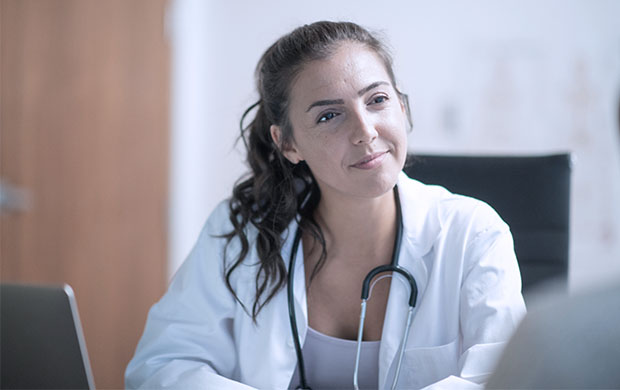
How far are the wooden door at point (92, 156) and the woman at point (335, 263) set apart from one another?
3.54 feet

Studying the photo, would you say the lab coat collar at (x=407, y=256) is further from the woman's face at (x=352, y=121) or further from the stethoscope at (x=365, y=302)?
the woman's face at (x=352, y=121)

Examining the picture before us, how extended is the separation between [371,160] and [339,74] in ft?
0.64

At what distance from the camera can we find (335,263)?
1.35 meters

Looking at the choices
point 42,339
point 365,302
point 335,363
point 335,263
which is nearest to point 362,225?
point 335,263

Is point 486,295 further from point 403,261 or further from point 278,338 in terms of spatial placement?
point 278,338

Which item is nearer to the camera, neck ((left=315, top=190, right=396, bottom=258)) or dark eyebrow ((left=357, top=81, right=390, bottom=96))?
dark eyebrow ((left=357, top=81, right=390, bottom=96))

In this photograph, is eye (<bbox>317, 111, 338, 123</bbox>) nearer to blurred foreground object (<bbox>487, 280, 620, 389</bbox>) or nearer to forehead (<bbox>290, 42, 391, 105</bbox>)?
forehead (<bbox>290, 42, 391, 105</bbox>)

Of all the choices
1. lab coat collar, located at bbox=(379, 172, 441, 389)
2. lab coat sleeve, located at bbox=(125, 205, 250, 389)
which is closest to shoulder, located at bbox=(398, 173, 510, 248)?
lab coat collar, located at bbox=(379, 172, 441, 389)

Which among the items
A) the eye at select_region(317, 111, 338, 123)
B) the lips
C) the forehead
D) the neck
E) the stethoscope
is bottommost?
the stethoscope

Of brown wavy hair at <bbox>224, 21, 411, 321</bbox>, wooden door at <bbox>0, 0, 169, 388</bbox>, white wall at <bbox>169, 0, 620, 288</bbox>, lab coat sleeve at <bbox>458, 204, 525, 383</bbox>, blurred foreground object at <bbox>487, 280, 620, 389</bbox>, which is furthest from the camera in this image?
white wall at <bbox>169, 0, 620, 288</bbox>

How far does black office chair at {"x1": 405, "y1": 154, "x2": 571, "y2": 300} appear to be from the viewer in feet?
4.30

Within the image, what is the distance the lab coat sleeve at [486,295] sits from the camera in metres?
1.03

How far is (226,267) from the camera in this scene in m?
1.32

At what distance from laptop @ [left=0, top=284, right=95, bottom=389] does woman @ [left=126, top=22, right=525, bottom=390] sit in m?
0.28
